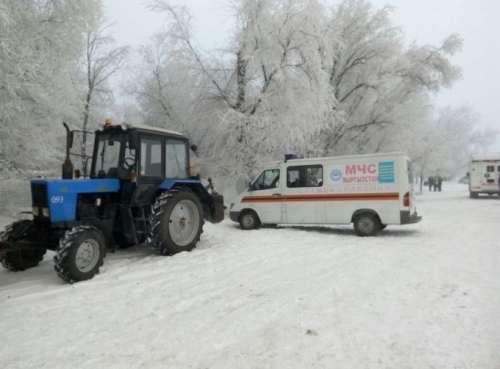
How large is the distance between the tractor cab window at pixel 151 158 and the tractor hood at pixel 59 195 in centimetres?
111

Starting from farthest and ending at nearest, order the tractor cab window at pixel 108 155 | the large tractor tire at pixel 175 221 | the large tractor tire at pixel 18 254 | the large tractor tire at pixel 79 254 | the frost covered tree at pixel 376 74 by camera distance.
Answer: the frost covered tree at pixel 376 74 → the tractor cab window at pixel 108 155 → the large tractor tire at pixel 175 221 → the large tractor tire at pixel 18 254 → the large tractor tire at pixel 79 254

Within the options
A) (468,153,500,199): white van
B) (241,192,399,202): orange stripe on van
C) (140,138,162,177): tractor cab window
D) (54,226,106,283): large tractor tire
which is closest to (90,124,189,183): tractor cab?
(140,138,162,177): tractor cab window

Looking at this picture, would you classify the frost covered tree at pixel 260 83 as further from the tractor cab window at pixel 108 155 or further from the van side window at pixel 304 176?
the tractor cab window at pixel 108 155

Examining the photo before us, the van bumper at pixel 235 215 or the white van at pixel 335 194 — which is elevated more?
the white van at pixel 335 194

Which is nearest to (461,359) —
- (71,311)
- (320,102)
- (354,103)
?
(71,311)

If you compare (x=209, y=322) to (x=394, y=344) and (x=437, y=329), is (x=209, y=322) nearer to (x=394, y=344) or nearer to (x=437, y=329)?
(x=394, y=344)

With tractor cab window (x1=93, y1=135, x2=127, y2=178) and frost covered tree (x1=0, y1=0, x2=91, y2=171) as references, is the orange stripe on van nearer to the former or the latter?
tractor cab window (x1=93, y1=135, x2=127, y2=178)

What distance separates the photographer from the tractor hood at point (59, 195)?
5.96 metres

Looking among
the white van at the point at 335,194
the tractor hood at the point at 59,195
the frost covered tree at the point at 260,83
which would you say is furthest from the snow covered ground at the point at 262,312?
the frost covered tree at the point at 260,83

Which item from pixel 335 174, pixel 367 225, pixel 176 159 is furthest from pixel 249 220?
pixel 176 159

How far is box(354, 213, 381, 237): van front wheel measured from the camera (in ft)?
32.1

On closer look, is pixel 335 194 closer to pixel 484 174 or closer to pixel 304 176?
pixel 304 176

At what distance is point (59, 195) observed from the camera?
238 inches

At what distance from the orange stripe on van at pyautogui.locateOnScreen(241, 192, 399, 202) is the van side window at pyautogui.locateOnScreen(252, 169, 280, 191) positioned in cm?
32
